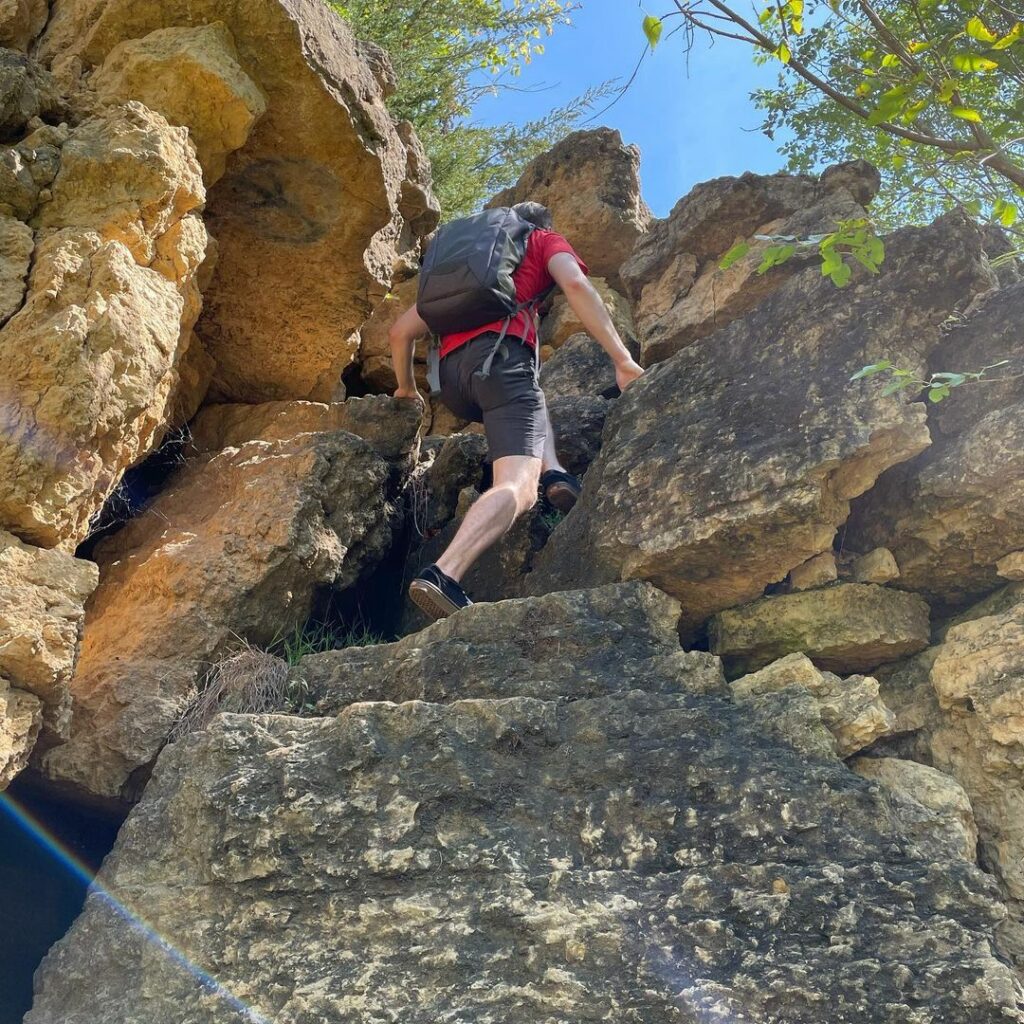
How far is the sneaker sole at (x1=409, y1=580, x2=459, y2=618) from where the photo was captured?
4238mm

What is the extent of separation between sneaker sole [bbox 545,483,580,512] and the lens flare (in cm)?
288

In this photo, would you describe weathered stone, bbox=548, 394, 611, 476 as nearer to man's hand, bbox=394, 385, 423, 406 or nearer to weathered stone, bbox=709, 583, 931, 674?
man's hand, bbox=394, 385, 423, 406

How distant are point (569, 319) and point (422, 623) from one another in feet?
14.7

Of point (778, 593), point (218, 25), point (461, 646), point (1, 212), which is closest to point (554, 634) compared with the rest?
point (461, 646)

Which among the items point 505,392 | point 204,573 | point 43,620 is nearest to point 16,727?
point 43,620

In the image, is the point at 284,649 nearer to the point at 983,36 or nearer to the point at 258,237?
the point at 258,237

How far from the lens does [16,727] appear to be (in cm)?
342

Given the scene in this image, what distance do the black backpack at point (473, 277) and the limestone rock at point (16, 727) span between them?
2616 millimetres

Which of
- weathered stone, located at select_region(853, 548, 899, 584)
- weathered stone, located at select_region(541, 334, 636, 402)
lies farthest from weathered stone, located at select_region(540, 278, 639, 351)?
weathered stone, located at select_region(853, 548, 899, 584)

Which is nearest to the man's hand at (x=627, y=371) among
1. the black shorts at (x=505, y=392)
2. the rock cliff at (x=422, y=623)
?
the rock cliff at (x=422, y=623)

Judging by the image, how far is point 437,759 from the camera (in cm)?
314

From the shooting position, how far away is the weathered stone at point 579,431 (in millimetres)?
5883

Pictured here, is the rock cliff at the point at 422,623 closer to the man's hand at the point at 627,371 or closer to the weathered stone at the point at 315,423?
the weathered stone at the point at 315,423

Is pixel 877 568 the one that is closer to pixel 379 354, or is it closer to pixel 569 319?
pixel 379 354
